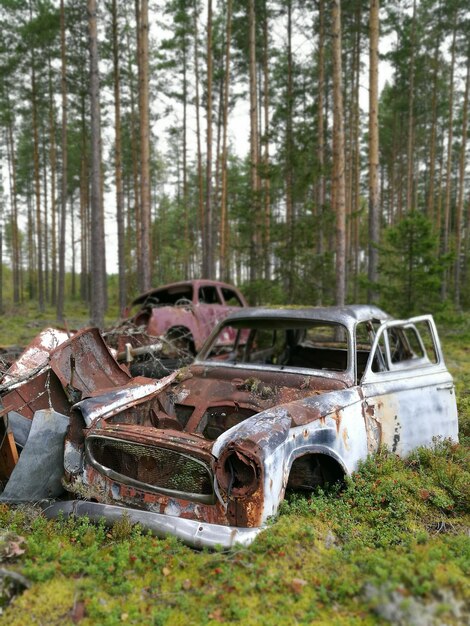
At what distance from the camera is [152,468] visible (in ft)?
9.96

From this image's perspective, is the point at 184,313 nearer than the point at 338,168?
Yes

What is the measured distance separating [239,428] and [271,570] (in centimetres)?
83

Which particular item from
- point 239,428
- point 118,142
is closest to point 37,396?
point 239,428

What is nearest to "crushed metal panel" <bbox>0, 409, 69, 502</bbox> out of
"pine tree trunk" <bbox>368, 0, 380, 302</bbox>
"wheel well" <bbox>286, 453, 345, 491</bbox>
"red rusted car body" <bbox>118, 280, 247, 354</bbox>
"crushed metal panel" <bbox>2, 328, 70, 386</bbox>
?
"crushed metal panel" <bbox>2, 328, 70, 386</bbox>

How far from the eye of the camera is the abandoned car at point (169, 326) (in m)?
6.88

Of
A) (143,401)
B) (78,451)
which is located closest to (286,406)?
(143,401)

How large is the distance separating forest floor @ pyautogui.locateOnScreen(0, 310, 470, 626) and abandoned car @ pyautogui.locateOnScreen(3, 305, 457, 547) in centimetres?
15

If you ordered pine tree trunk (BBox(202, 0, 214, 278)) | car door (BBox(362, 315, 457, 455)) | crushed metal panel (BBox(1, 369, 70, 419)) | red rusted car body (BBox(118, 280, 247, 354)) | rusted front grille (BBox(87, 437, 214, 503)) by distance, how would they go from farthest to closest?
pine tree trunk (BBox(202, 0, 214, 278)), red rusted car body (BBox(118, 280, 247, 354)), crushed metal panel (BBox(1, 369, 70, 419)), car door (BBox(362, 315, 457, 455)), rusted front grille (BBox(87, 437, 214, 503))

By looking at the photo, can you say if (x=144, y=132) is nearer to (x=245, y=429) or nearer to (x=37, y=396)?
(x=37, y=396)

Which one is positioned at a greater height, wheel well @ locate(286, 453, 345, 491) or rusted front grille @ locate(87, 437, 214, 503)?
rusted front grille @ locate(87, 437, 214, 503)

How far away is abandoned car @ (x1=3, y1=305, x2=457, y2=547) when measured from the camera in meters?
2.65

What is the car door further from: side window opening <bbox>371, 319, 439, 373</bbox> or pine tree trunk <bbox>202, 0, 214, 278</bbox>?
pine tree trunk <bbox>202, 0, 214, 278</bbox>

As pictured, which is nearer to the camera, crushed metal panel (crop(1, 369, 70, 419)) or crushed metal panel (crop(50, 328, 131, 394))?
crushed metal panel (crop(1, 369, 70, 419))

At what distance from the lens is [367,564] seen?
95.3 inches
